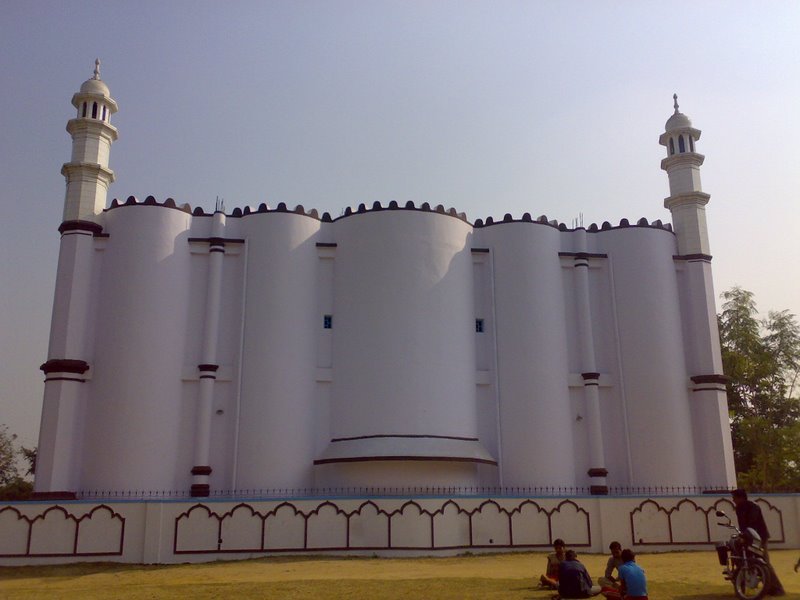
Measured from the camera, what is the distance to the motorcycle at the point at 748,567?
35.4ft

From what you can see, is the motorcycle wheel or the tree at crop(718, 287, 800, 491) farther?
the tree at crop(718, 287, 800, 491)

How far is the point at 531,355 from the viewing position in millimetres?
24875

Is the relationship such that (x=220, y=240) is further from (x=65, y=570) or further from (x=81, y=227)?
(x=65, y=570)

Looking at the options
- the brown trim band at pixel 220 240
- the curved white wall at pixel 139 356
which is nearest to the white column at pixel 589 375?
the brown trim band at pixel 220 240

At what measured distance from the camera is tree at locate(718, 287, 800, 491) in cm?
3306

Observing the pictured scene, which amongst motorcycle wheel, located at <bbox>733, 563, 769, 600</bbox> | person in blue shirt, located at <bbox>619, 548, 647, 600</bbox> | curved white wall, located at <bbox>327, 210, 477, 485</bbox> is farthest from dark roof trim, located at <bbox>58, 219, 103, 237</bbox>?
motorcycle wheel, located at <bbox>733, 563, 769, 600</bbox>

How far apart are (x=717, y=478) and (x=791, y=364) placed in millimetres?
13697

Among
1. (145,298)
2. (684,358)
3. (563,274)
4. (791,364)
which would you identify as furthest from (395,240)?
(791,364)

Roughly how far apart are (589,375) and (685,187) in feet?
27.7

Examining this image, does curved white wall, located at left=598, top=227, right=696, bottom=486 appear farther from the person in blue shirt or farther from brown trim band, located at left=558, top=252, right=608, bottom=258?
the person in blue shirt

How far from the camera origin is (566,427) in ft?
80.7

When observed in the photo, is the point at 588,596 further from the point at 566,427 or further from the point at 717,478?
the point at 717,478

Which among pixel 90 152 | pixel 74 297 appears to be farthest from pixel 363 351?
pixel 90 152

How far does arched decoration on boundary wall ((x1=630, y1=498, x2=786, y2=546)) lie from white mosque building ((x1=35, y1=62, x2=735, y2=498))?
13.1ft
